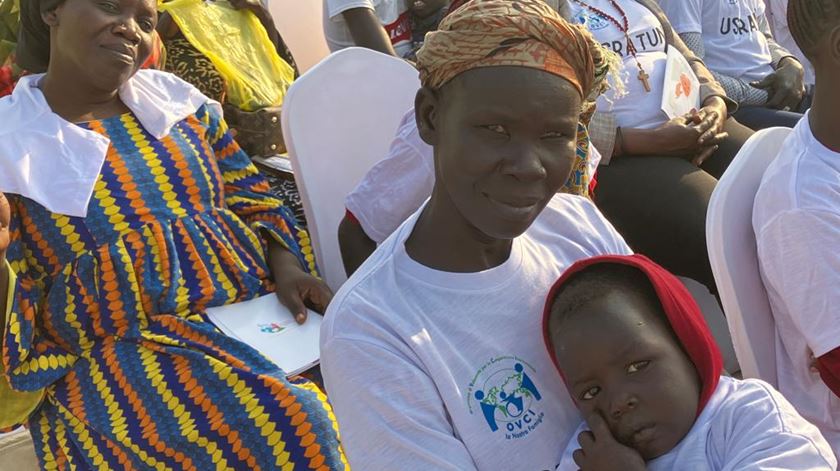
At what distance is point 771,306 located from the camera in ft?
6.41

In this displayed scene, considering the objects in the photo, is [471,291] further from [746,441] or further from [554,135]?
[746,441]

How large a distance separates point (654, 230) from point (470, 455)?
1.66 m

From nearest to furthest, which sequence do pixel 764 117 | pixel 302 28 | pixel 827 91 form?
1. pixel 827 91
2. pixel 764 117
3. pixel 302 28

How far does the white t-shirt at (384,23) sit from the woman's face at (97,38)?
4.09 feet

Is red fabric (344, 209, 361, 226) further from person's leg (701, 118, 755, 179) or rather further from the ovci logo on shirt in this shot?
person's leg (701, 118, 755, 179)

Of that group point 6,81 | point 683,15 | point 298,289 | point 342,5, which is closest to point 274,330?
point 298,289

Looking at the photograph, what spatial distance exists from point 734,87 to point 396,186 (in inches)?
85.8

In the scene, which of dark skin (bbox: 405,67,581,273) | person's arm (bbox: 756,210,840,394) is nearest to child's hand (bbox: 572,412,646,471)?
dark skin (bbox: 405,67,581,273)

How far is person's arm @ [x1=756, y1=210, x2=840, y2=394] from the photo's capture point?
69.0 inches

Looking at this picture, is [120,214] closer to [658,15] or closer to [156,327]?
[156,327]

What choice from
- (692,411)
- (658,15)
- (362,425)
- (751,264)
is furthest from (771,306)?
(658,15)

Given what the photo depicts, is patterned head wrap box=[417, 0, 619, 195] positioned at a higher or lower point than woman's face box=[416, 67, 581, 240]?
higher

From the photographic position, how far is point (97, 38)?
2469 millimetres

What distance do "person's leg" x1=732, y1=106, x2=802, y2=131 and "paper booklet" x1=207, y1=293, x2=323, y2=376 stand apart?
2.07 meters
